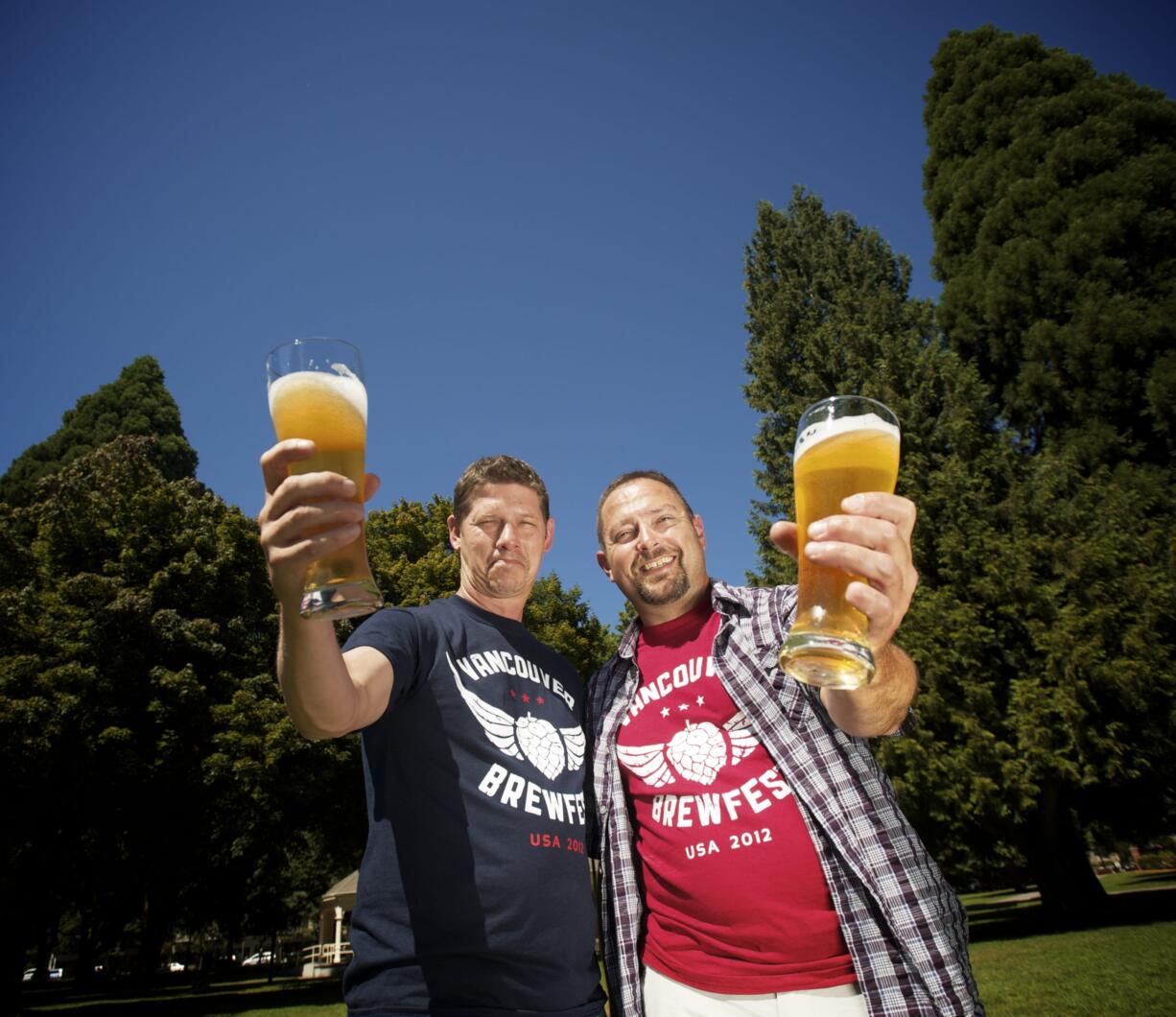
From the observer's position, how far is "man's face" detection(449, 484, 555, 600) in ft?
9.18

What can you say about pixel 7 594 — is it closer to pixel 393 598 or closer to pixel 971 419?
pixel 393 598

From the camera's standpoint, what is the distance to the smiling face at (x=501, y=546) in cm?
280

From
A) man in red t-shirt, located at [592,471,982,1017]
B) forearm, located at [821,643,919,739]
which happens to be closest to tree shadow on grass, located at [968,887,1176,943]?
man in red t-shirt, located at [592,471,982,1017]

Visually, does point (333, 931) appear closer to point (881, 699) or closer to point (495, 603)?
point (495, 603)

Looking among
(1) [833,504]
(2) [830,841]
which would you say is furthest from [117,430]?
(1) [833,504]

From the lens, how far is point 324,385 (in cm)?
170

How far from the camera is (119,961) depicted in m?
53.9

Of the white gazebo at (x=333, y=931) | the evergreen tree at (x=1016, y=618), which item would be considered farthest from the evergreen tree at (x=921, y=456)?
the white gazebo at (x=333, y=931)

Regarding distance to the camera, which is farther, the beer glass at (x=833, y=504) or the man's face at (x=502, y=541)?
the man's face at (x=502, y=541)

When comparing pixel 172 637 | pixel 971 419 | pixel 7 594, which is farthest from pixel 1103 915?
pixel 7 594

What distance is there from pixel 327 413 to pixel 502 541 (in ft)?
4.13

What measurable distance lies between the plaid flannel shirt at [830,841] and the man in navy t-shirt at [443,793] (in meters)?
0.37

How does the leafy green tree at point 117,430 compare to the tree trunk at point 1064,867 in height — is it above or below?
above

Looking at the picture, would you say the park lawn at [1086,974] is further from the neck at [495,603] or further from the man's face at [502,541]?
the man's face at [502,541]
